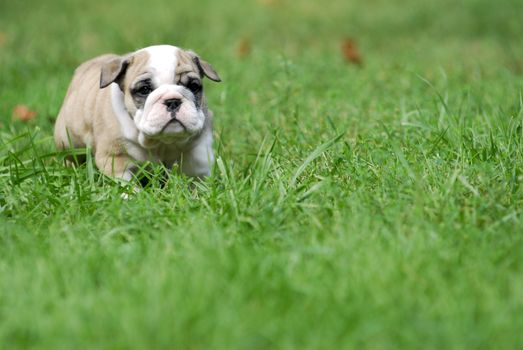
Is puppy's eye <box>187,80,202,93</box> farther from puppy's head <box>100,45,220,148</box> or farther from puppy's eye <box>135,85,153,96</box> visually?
puppy's eye <box>135,85,153,96</box>

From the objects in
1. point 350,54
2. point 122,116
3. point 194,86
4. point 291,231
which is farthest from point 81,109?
point 350,54

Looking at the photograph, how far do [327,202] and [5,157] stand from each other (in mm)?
1547

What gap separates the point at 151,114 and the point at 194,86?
311 millimetres

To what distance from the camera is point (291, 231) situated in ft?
9.65

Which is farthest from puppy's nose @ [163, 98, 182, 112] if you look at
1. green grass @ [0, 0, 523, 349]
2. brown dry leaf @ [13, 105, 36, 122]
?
brown dry leaf @ [13, 105, 36, 122]

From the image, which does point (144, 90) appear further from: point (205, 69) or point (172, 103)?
point (205, 69)

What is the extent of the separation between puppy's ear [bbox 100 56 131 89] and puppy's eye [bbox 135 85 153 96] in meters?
0.14

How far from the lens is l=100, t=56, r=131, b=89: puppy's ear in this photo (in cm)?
→ 376

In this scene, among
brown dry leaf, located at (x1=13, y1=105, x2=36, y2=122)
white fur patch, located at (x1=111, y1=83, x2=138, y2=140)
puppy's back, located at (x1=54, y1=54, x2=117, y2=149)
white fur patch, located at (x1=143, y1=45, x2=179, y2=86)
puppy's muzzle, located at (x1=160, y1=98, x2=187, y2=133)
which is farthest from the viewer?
brown dry leaf, located at (x1=13, y1=105, x2=36, y2=122)

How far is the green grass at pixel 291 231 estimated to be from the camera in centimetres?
225

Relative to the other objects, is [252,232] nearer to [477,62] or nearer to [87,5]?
[477,62]

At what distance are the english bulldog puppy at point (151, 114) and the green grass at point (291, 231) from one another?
16 cm

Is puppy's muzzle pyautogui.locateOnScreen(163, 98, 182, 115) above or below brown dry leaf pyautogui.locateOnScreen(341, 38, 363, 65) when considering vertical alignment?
above

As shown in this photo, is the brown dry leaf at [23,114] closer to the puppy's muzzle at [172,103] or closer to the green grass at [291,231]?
the green grass at [291,231]
